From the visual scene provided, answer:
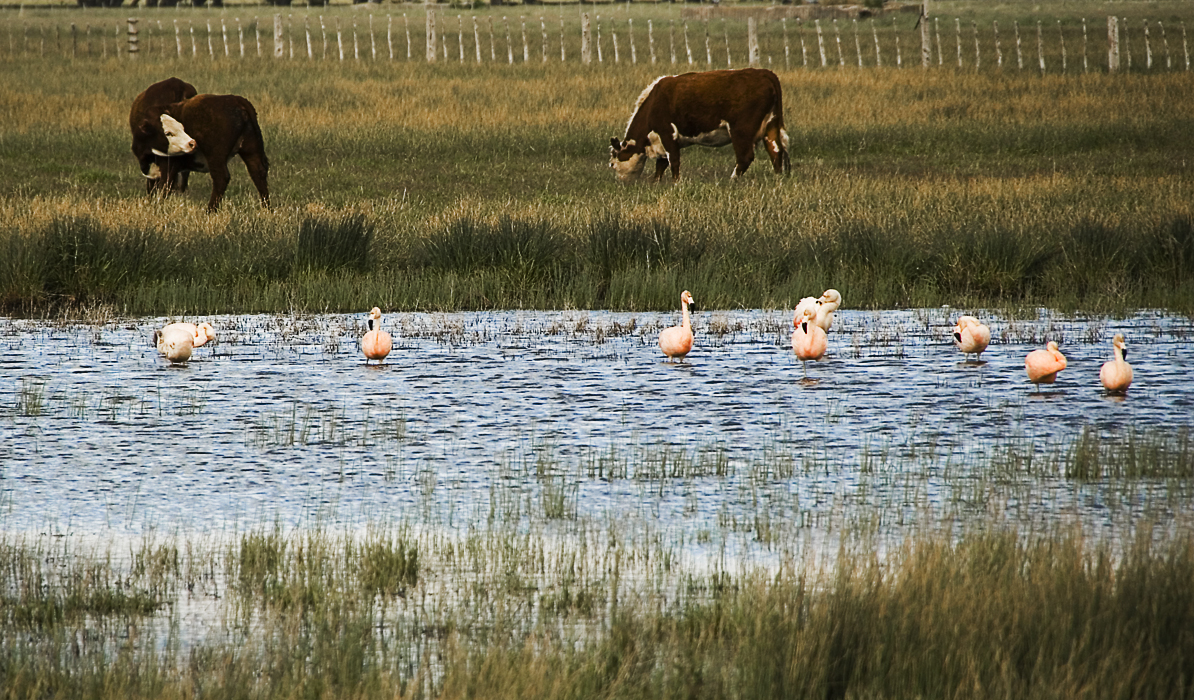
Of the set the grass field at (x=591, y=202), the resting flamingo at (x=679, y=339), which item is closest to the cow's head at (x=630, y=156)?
the grass field at (x=591, y=202)

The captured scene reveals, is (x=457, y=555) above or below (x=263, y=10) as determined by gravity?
below

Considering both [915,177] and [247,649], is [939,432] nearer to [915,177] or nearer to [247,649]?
[247,649]

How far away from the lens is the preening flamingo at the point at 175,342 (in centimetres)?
931

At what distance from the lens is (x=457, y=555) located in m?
5.54

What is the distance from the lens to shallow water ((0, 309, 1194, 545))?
20.5 ft

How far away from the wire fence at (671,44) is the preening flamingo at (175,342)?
2331cm

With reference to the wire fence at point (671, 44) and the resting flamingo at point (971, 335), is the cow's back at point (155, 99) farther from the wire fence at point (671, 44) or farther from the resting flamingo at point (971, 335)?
the wire fence at point (671, 44)

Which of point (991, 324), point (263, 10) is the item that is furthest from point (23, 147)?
point (263, 10)

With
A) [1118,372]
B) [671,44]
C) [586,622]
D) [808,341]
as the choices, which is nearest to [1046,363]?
[1118,372]

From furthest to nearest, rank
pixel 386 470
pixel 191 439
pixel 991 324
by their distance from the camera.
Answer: pixel 991 324, pixel 191 439, pixel 386 470

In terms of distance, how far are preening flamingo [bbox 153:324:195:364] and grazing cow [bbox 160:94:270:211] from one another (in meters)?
6.86

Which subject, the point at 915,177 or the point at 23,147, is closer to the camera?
the point at 915,177

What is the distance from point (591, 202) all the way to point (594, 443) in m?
9.36

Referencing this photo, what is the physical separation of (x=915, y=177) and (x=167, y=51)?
26.6 meters
